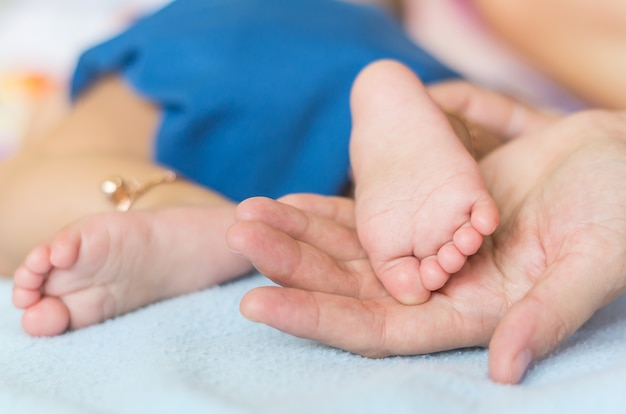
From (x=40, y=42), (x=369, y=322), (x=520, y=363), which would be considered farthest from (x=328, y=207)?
(x=40, y=42)

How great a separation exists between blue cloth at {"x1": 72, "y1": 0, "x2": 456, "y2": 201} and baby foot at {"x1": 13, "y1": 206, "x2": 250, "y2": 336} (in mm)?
218

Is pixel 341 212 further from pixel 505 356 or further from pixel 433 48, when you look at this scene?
pixel 433 48

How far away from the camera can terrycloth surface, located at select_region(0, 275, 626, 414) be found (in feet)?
1.82

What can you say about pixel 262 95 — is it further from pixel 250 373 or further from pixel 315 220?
pixel 250 373

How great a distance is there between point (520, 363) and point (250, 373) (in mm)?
212

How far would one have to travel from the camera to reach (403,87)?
0.77 metres

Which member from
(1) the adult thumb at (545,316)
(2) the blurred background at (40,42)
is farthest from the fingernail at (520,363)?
(2) the blurred background at (40,42)

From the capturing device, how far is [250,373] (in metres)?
0.63

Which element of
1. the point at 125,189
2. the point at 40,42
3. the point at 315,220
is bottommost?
the point at 40,42

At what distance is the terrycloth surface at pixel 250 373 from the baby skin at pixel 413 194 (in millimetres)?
83

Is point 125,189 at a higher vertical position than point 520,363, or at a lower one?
lower

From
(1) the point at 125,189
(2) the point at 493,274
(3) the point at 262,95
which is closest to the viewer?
(2) the point at 493,274

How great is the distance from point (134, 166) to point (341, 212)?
1.09 feet

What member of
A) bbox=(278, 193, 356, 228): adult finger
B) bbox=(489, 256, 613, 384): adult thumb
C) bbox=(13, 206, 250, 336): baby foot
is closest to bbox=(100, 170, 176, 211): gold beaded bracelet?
bbox=(13, 206, 250, 336): baby foot
